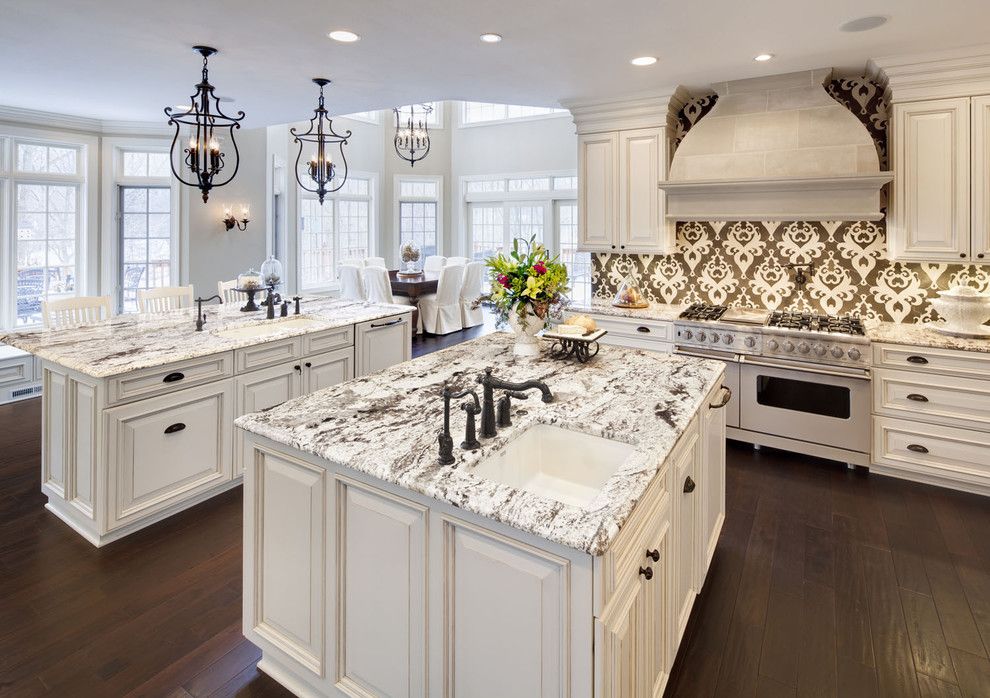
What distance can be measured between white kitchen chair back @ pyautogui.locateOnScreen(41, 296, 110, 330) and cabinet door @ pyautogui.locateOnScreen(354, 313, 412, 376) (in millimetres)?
1717

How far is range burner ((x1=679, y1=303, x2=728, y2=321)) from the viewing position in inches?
169

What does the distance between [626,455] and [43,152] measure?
7001mm

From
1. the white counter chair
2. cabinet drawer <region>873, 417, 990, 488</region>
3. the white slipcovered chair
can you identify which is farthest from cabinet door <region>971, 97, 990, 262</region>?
the white slipcovered chair

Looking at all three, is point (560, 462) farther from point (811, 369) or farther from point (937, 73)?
point (937, 73)

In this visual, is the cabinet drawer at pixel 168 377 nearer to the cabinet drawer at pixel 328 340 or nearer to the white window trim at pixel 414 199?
the cabinet drawer at pixel 328 340

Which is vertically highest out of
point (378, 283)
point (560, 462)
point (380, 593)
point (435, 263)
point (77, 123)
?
point (77, 123)

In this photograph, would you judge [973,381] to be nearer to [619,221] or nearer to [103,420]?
[619,221]

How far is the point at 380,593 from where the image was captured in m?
1.61

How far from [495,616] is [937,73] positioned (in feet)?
13.8


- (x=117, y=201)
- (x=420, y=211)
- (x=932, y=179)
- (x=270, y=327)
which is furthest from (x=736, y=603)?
(x=420, y=211)

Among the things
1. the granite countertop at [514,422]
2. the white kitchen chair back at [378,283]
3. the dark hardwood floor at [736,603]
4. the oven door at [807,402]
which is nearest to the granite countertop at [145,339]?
the dark hardwood floor at [736,603]

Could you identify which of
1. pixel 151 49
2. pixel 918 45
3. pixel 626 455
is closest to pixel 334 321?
pixel 151 49

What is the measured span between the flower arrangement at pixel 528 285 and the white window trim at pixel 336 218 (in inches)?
279

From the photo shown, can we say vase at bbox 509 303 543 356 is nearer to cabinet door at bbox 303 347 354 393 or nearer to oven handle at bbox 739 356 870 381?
cabinet door at bbox 303 347 354 393
